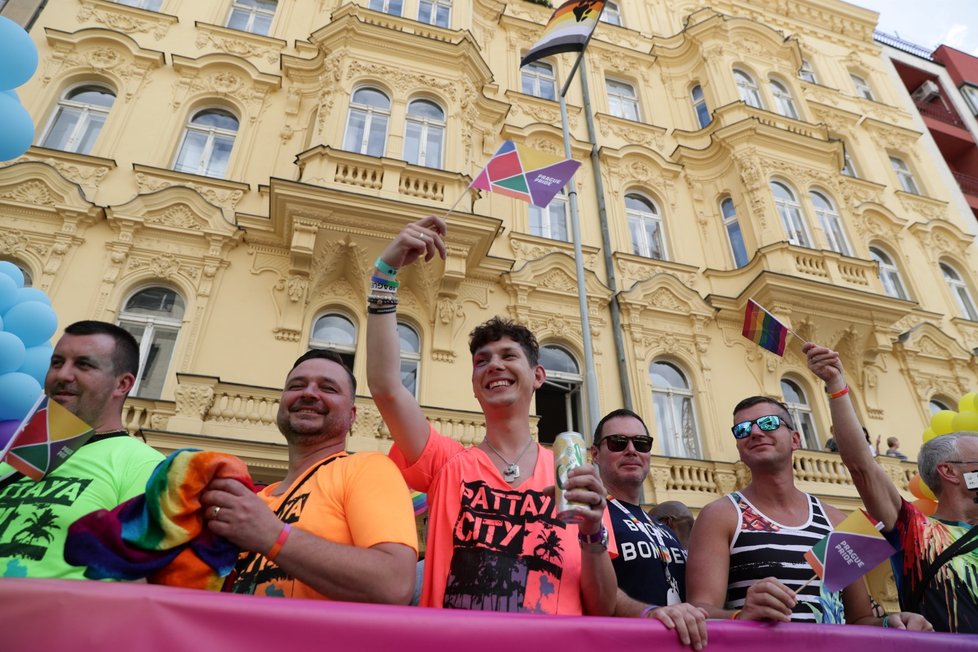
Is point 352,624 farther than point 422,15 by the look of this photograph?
No

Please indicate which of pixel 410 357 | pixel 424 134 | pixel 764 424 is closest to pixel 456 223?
pixel 410 357

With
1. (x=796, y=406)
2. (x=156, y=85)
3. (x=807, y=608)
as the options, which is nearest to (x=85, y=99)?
(x=156, y=85)

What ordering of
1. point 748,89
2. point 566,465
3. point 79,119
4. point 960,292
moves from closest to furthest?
point 566,465, point 79,119, point 748,89, point 960,292

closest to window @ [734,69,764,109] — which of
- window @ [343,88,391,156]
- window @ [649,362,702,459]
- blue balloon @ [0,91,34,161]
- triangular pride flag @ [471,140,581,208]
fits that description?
window @ [649,362,702,459]

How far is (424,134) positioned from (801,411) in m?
9.21

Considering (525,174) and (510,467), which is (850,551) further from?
(525,174)

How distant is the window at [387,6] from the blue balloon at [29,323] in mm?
10634

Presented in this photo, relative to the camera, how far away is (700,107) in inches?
567

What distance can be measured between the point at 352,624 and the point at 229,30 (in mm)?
13227

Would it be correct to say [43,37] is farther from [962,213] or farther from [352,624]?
[962,213]

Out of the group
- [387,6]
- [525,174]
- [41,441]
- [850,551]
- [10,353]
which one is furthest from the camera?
[387,6]

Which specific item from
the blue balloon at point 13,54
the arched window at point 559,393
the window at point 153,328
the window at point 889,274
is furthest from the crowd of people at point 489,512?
the window at point 889,274

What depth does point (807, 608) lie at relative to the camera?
2.41 m

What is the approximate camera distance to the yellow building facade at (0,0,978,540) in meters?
8.44
